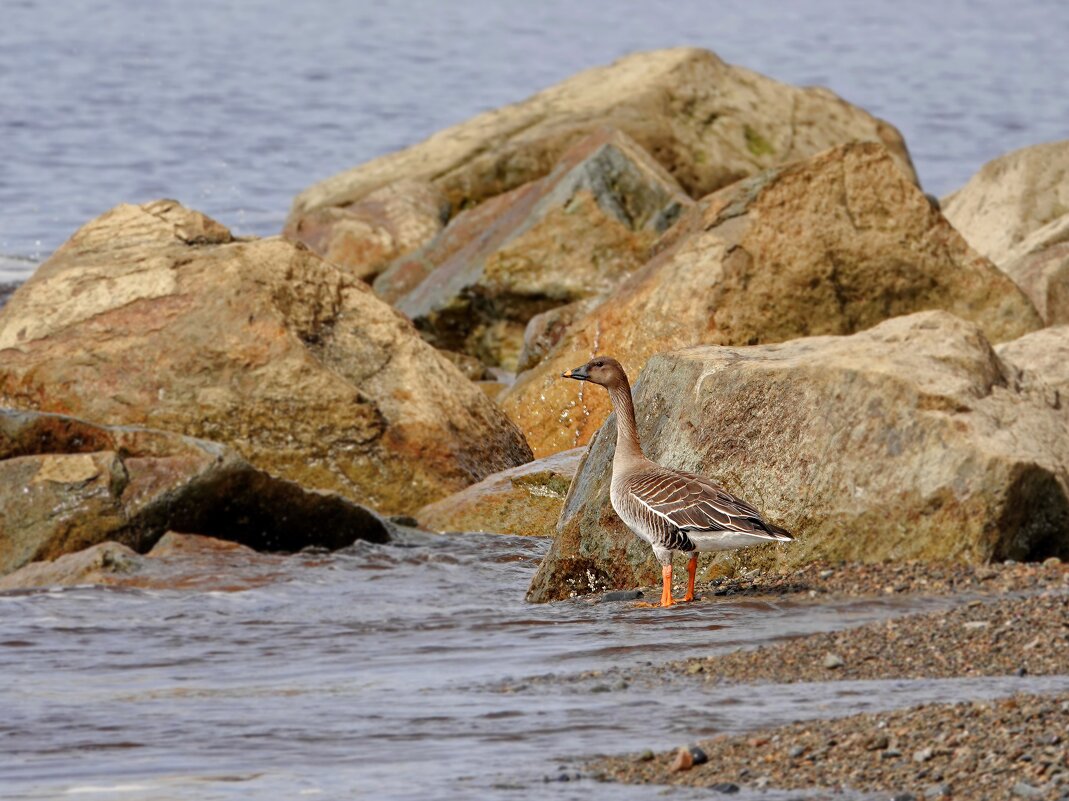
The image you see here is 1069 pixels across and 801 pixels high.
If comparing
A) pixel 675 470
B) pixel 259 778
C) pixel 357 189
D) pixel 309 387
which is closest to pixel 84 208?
pixel 357 189

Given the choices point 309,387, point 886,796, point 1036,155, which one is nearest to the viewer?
point 886,796

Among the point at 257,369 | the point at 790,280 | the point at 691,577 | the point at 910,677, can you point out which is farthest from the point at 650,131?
the point at 910,677

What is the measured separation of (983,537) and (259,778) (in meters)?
4.21

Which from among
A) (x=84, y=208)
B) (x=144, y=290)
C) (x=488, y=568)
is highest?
(x=144, y=290)

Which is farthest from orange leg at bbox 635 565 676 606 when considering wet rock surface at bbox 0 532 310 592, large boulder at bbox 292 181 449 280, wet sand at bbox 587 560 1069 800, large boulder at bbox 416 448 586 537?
large boulder at bbox 292 181 449 280

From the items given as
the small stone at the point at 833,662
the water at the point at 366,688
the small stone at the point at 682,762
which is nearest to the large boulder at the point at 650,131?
the water at the point at 366,688

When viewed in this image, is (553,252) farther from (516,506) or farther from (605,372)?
(605,372)

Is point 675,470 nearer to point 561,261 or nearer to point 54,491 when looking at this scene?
point 54,491

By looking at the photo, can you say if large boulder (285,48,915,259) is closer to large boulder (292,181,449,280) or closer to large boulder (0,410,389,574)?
large boulder (292,181,449,280)

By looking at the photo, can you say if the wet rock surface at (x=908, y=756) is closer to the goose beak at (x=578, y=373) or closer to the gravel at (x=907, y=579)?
the gravel at (x=907, y=579)

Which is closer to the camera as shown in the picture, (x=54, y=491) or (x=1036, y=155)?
(x=54, y=491)

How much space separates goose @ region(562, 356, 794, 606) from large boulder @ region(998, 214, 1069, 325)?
690cm

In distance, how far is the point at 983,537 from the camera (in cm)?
964

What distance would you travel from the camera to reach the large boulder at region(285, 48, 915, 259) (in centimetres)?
2323
